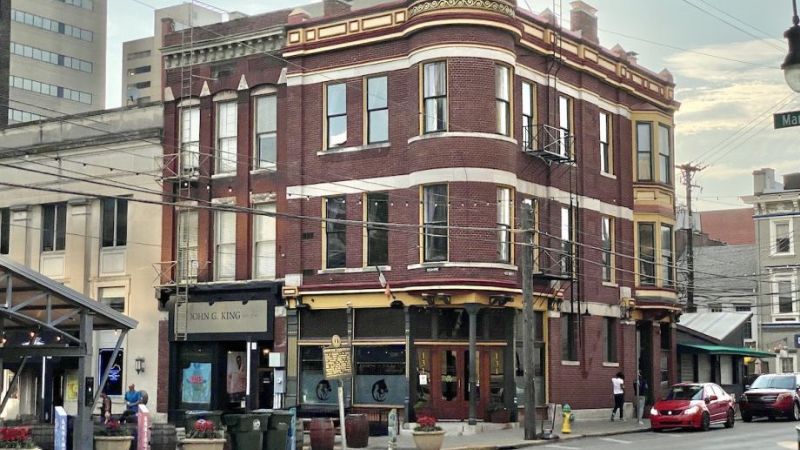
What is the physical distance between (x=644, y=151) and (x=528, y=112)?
848 cm

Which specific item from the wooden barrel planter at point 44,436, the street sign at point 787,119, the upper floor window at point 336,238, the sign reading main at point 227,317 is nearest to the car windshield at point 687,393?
the upper floor window at point 336,238

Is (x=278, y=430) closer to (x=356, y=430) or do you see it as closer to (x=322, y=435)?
(x=322, y=435)

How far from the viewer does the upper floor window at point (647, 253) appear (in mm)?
45906

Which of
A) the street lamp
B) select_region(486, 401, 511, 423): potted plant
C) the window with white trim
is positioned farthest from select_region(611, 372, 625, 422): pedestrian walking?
the street lamp

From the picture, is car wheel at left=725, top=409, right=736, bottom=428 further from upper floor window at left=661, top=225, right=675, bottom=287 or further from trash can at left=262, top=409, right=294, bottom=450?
trash can at left=262, top=409, right=294, bottom=450

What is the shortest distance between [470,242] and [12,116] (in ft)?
269

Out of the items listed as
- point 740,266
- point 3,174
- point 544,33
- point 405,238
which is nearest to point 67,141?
point 3,174

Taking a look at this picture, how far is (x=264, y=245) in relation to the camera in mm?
41000

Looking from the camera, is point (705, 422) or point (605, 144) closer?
point (705, 422)

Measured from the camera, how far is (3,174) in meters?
48.3

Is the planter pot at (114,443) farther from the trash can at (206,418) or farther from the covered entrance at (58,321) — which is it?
the trash can at (206,418)

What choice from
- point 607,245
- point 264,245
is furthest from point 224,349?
point 607,245

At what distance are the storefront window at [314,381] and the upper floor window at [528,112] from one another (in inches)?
396

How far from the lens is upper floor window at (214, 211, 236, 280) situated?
1640 inches
